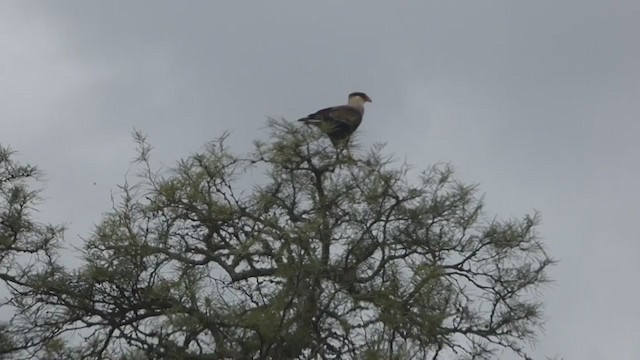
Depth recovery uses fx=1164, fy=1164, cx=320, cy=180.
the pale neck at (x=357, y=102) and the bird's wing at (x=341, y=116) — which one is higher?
the pale neck at (x=357, y=102)

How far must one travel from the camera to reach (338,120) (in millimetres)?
7461

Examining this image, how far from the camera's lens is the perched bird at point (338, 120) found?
7.20m

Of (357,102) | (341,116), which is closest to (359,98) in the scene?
(357,102)

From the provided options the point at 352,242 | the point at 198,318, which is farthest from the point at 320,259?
the point at 198,318

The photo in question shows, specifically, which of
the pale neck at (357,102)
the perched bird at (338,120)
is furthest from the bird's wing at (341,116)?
the pale neck at (357,102)

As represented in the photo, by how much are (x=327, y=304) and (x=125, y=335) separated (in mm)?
1209

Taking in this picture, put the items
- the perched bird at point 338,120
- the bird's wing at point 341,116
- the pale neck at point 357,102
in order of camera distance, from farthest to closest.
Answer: the pale neck at point 357,102
the bird's wing at point 341,116
the perched bird at point 338,120

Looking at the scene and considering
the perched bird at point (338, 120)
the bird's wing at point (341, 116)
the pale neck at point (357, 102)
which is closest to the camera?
the perched bird at point (338, 120)

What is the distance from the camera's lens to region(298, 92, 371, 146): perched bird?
23.6ft

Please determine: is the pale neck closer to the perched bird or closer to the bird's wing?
the perched bird

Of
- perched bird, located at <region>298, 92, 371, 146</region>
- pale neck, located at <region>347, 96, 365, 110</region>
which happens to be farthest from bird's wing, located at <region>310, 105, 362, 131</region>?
pale neck, located at <region>347, 96, 365, 110</region>

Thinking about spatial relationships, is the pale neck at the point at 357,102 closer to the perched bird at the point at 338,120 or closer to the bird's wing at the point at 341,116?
the perched bird at the point at 338,120

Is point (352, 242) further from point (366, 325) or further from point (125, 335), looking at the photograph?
point (125, 335)

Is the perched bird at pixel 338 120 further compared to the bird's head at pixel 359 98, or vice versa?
the bird's head at pixel 359 98
